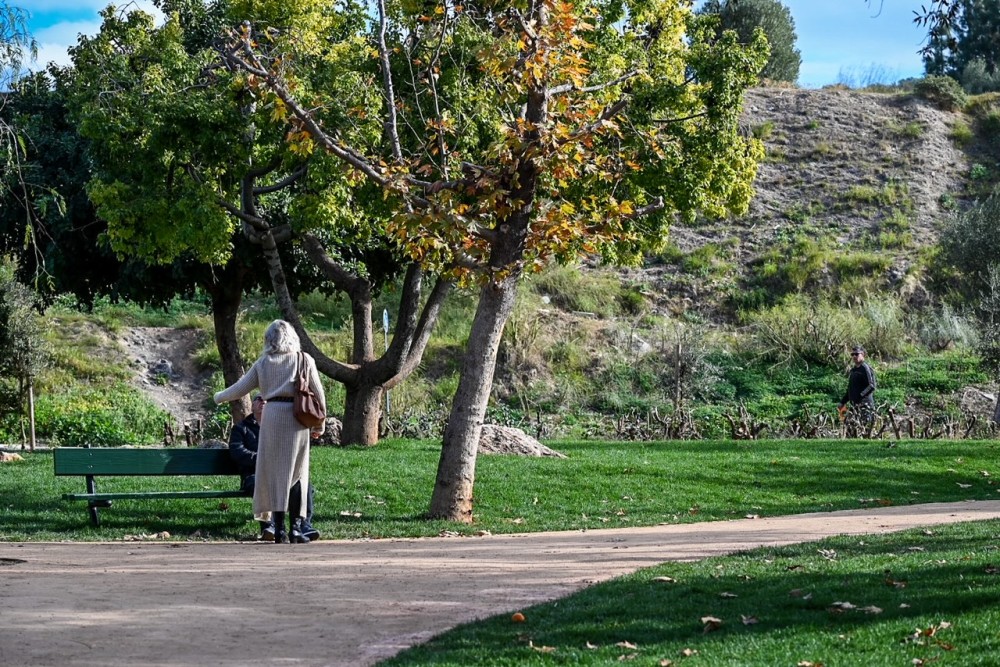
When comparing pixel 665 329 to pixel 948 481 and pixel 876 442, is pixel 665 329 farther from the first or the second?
pixel 948 481

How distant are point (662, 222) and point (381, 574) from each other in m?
12.4

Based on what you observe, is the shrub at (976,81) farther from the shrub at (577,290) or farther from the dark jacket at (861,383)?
the dark jacket at (861,383)

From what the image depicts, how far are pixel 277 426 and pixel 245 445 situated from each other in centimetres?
148

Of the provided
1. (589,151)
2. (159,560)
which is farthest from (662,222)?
(159,560)

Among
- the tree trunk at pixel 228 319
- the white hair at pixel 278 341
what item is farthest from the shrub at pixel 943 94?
the white hair at pixel 278 341

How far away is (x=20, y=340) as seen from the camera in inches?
949

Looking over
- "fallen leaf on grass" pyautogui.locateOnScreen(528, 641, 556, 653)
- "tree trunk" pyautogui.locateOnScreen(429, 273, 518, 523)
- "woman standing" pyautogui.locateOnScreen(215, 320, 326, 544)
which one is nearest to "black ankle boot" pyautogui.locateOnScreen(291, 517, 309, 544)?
"woman standing" pyautogui.locateOnScreen(215, 320, 326, 544)

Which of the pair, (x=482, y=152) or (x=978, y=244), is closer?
(x=482, y=152)

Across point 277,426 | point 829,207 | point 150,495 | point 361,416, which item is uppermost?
point 829,207

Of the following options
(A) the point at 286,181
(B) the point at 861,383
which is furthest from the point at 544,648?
(B) the point at 861,383

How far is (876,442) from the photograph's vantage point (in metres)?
21.6

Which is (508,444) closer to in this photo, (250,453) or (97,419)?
(250,453)

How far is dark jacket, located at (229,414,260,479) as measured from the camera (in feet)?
42.2

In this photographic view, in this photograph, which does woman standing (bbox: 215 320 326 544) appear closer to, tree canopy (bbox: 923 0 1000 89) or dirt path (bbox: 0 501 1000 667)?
dirt path (bbox: 0 501 1000 667)
